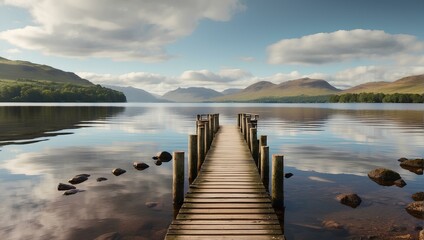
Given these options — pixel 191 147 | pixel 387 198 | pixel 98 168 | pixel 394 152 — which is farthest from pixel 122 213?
pixel 394 152

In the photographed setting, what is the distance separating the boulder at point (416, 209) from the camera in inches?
518

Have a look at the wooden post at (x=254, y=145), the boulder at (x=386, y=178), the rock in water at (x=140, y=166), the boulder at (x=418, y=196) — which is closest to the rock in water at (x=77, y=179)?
the rock in water at (x=140, y=166)

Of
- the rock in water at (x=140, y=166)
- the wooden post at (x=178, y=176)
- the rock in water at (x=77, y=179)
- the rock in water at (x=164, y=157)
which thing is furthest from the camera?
the rock in water at (x=164, y=157)

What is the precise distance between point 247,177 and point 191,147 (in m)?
3.56

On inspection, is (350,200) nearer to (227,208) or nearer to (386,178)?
(386,178)

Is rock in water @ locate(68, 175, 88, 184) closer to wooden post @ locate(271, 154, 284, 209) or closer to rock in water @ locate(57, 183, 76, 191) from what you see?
rock in water @ locate(57, 183, 76, 191)

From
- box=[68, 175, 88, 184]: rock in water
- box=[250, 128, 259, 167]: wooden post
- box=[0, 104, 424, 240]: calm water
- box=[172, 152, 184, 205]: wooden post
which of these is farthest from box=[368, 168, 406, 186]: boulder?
box=[68, 175, 88, 184]: rock in water

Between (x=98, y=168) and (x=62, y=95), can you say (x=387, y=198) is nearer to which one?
(x=98, y=168)

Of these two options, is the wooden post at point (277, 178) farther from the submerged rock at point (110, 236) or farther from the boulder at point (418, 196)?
the boulder at point (418, 196)

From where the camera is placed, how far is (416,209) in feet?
44.3

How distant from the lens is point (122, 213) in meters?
13.6

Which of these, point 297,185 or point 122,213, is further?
point 297,185

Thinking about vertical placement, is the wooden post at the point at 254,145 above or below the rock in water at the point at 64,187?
above

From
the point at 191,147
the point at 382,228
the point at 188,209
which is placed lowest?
the point at 382,228
